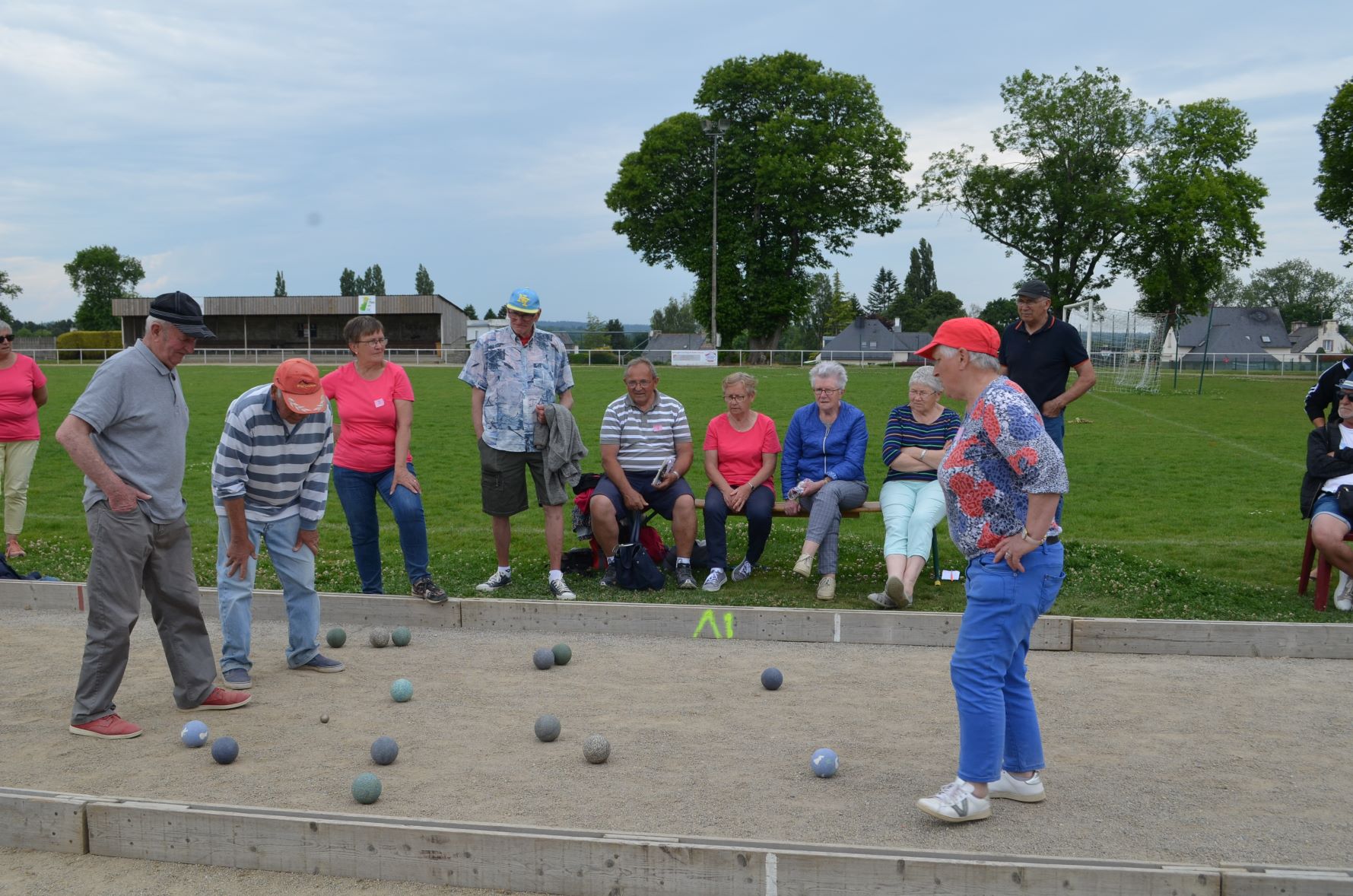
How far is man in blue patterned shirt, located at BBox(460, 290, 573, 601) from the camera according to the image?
24.9 feet

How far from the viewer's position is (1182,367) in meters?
49.2

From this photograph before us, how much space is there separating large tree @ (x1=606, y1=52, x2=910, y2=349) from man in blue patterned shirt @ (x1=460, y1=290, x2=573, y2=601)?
43.9 meters

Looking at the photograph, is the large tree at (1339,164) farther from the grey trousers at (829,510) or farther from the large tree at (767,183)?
the grey trousers at (829,510)

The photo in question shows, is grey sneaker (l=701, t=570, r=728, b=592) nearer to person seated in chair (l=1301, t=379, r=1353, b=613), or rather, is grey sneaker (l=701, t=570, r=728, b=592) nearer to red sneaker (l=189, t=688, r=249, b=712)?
red sneaker (l=189, t=688, r=249, b=712)

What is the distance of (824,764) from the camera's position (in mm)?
4492

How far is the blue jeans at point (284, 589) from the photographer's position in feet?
19.4

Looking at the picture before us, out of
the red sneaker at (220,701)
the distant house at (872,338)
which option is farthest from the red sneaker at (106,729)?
the distant house at (872,338)

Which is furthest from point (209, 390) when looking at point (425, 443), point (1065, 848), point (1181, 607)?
point (1065, 848)

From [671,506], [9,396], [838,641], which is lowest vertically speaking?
[838,641]

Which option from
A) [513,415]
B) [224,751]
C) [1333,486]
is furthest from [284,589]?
[1333,486]

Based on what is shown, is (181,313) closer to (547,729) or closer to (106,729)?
(106,729)

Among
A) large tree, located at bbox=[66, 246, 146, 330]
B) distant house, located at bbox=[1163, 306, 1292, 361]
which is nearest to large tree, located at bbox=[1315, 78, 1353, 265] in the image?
distant house, located at bbox=[1163, 306, 1292, 361]

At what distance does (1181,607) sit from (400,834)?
538cm

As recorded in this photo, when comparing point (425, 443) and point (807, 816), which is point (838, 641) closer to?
point (807, 816)
